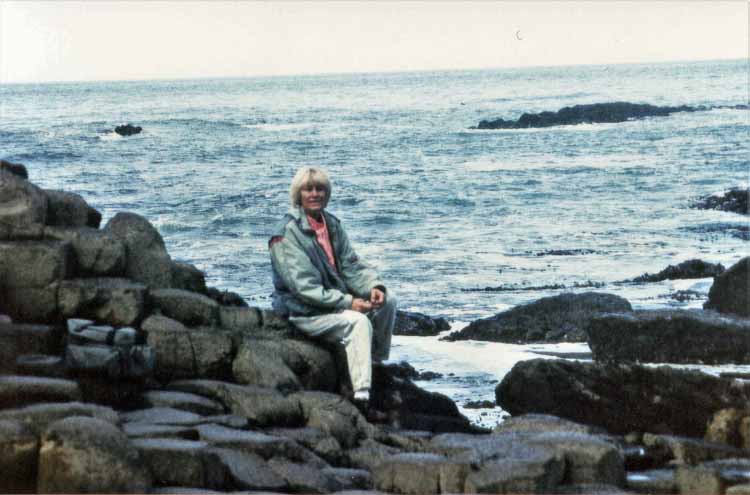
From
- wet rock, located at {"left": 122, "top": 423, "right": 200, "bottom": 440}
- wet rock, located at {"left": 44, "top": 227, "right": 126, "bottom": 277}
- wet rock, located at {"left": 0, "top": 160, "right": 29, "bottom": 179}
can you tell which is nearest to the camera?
wet rock, located at {"left": 122, "top": 423, "right": 200, "bottom": 440}

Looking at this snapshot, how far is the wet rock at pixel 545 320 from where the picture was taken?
13.2 meters

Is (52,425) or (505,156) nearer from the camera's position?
(52,425)

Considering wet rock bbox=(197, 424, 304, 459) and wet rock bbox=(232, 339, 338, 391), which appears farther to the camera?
wet rock bbox=(232, 339, 338, 391)

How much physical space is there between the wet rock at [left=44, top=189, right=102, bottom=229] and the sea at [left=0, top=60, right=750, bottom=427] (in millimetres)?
2339

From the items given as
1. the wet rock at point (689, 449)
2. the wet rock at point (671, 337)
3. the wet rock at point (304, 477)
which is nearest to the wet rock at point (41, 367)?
the wet rock at point (304, 477)

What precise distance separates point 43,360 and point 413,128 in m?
22.1

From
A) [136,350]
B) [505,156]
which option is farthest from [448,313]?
[505,156]

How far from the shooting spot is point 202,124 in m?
19.0

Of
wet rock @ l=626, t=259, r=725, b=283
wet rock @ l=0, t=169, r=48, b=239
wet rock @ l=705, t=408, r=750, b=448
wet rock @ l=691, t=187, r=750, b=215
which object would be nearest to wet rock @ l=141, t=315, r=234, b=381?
wet rock @ l=0, t=169, r=48, b=239

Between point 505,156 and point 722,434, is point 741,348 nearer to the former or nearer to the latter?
point 722,434

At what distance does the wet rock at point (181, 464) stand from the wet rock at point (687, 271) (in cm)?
1228

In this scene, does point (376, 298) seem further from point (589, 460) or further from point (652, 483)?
point (652, 483)

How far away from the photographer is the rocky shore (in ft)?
19.8

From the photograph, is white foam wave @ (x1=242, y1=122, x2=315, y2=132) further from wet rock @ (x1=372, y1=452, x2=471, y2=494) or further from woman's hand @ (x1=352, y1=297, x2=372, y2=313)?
wet rock @ (x1=372, y1=452, x2=471, y2=494)
